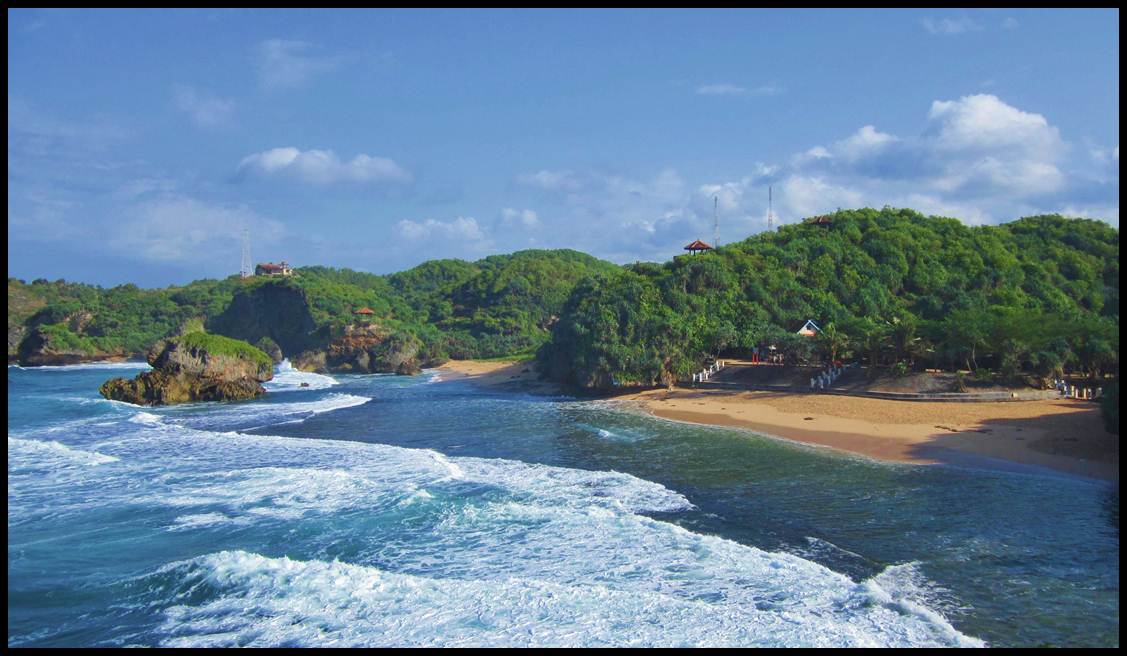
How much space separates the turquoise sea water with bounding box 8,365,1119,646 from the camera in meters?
11.9

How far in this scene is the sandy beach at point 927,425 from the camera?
73.7 feet

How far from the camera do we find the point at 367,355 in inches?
2901

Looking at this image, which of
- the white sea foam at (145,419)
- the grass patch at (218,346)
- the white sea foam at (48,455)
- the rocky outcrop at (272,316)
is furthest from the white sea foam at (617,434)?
the rocky outcrop at (272,316)

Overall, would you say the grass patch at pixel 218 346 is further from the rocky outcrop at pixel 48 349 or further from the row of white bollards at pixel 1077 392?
the row of white bollards at pixel 1077 392

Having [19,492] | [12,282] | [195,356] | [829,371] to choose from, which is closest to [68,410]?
[195,356]

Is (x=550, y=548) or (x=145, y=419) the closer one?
(x=550, y=548)

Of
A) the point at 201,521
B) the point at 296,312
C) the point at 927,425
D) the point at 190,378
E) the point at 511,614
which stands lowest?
the point at 511,614

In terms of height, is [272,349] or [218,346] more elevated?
[218,346]

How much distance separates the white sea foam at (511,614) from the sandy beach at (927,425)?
40.8 feet

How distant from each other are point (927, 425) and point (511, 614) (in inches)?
837

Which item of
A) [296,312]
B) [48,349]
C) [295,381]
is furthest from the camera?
[296,312]

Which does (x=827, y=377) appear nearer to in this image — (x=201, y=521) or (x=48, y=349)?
(x=201, y=521)

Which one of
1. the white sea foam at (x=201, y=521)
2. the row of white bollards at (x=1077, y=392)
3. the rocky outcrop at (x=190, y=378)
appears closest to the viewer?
the white sea foam at (x=201, y=521)

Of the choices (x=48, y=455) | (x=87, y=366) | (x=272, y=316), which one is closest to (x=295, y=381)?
(x=272, y=316)
